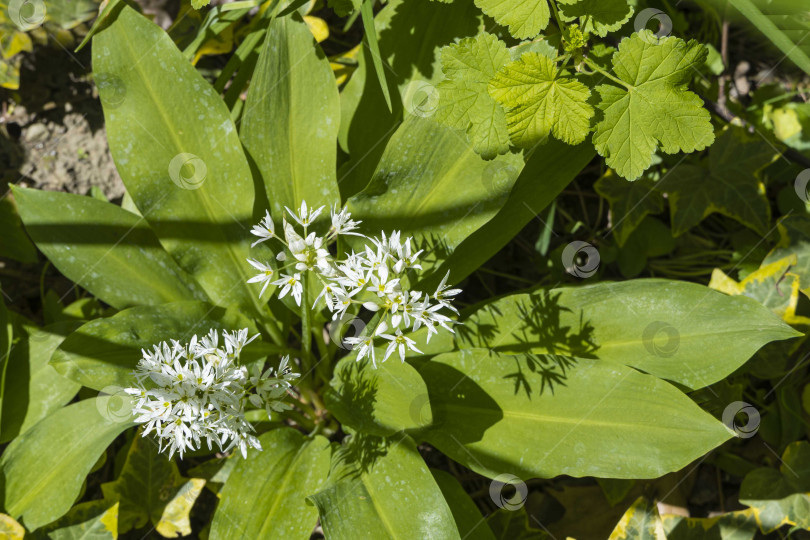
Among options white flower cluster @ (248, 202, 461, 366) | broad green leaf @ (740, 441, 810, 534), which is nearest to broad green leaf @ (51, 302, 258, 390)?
white flower cluster @ (248, 202, 461, 366)

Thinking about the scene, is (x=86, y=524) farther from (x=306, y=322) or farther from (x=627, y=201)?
(x=627, y=201)

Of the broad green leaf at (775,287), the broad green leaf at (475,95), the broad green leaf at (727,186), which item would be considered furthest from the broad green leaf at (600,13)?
the broad green leaf at (775,287)

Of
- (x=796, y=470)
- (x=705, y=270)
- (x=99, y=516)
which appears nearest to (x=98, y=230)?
(x=99, y=516)

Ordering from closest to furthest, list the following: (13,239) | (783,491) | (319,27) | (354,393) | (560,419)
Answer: (560,419)
(354,393)
(783,491)
(13,239)
(319,27)

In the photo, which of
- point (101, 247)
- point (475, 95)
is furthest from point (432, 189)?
point (101, 247)

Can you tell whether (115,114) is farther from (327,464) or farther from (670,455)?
(670,455)

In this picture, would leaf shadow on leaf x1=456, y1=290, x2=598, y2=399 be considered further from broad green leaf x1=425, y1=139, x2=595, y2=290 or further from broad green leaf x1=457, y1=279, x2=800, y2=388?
broad green leaf x1=425, y1=139, x2=595, y2=290
